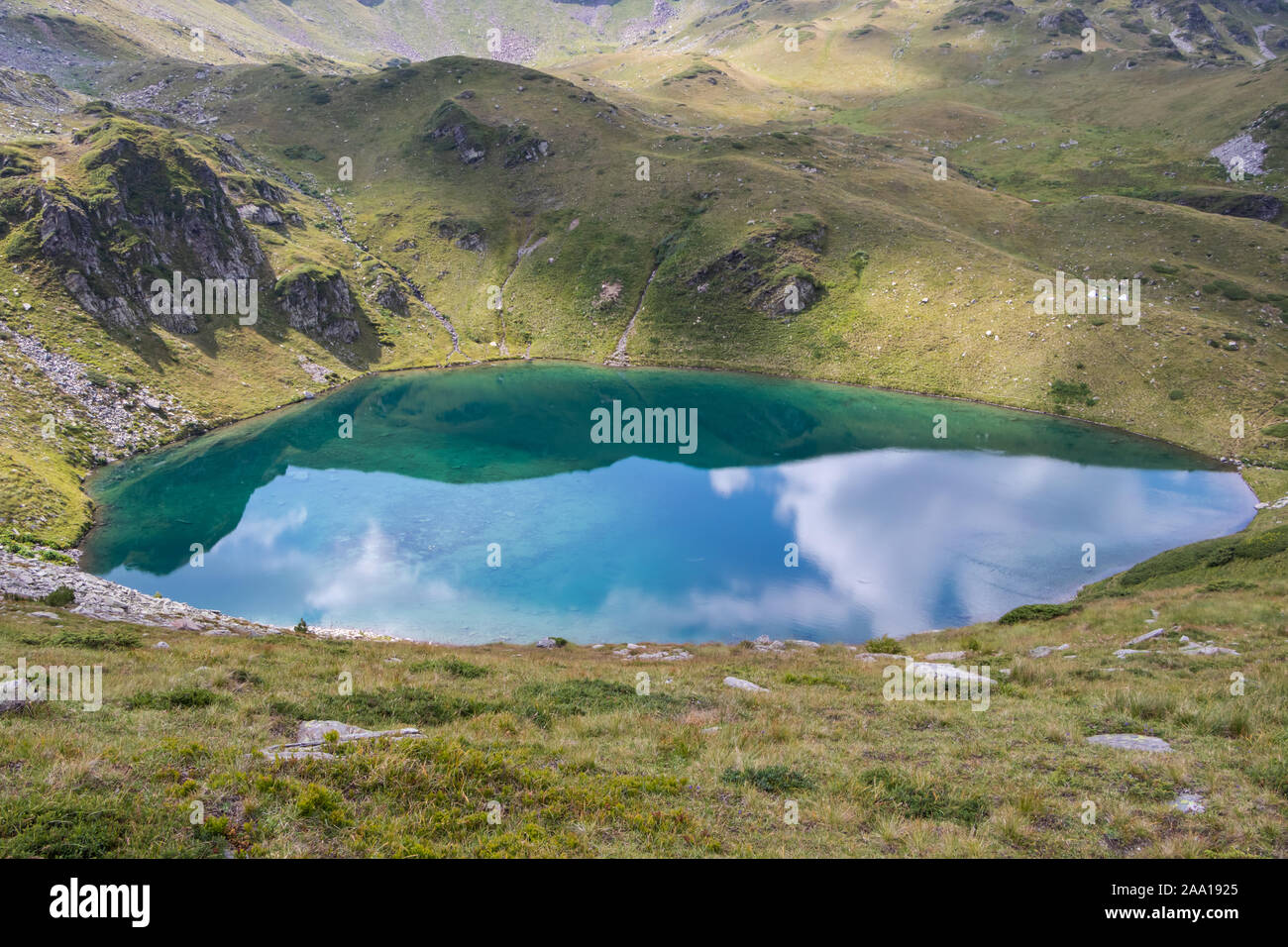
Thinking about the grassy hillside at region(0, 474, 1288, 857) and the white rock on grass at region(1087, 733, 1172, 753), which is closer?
the grassy hillside at region(0, 474, 1288, 857)

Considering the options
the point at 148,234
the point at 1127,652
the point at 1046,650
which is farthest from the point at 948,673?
the point at 148,234

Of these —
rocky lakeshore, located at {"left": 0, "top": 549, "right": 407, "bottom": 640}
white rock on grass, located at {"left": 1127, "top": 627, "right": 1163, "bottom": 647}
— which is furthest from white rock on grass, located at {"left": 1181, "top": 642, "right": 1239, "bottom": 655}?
rocky lakeshore, located at {"left": 0, "top": 549, "right": 407, "bottom": 640}

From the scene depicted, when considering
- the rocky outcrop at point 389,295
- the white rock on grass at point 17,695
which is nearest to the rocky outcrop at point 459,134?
the rocky outcrop at point 389,295

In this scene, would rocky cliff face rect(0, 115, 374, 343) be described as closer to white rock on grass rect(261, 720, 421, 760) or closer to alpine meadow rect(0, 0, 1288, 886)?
alpine meadow rect(0, 0, 1288, 886)

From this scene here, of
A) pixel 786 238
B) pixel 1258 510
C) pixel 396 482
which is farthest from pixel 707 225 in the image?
pixel 1258 510
